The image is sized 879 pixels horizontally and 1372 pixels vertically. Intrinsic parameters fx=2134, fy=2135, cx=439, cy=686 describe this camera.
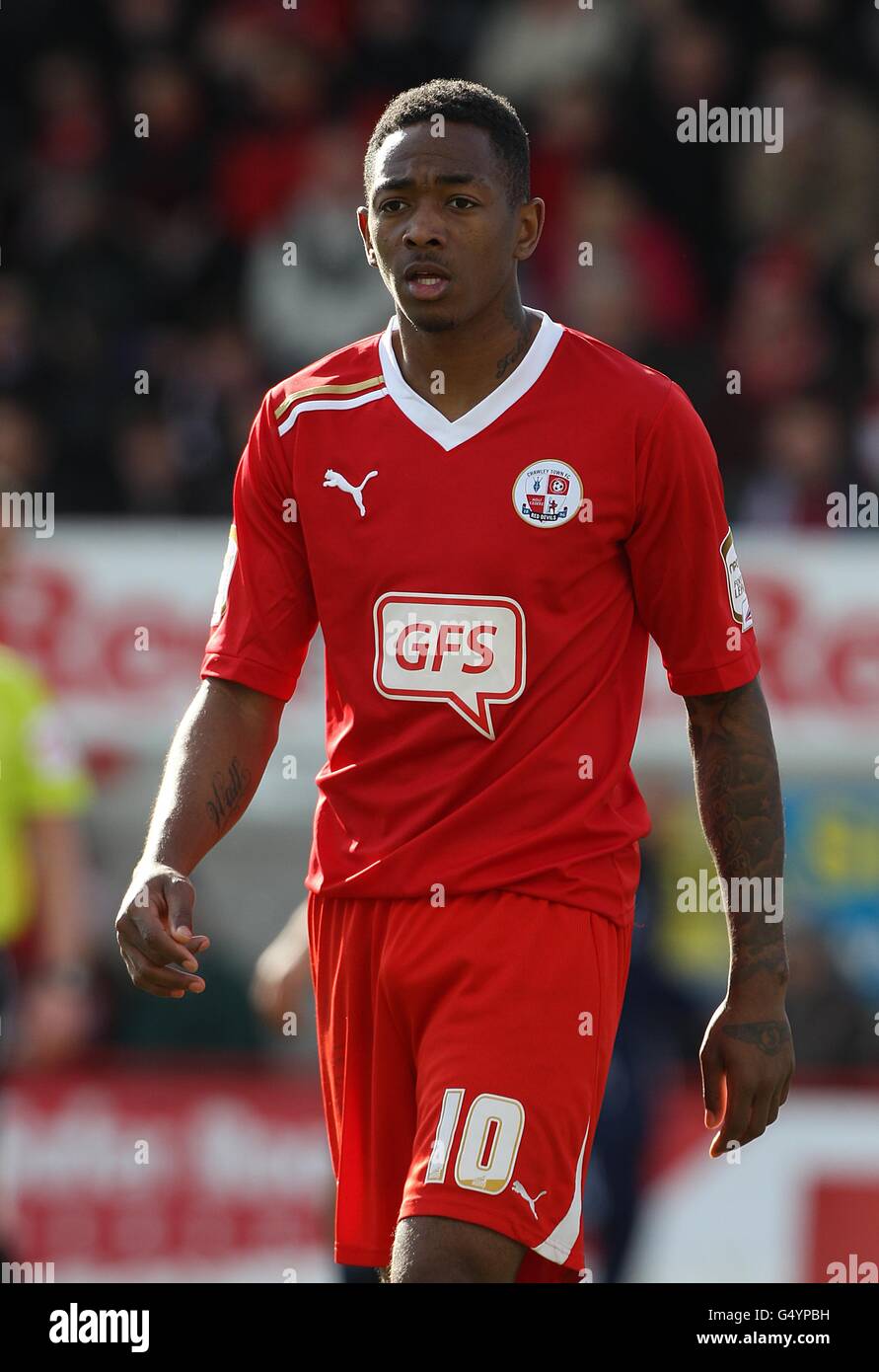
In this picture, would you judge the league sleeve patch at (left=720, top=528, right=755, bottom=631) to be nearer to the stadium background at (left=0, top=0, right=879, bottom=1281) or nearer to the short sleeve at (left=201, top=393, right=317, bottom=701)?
the short sleeve at (left=201, top=393, right=317, bottom=701)

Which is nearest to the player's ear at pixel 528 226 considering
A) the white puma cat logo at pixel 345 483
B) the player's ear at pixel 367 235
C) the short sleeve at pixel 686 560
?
the player's ear at pixel 367 235

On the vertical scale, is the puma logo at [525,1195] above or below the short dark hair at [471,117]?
below

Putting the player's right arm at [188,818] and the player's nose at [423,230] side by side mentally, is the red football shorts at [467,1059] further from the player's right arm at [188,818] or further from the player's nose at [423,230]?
the player's nose at [423,230]

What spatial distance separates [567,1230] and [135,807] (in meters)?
4.61

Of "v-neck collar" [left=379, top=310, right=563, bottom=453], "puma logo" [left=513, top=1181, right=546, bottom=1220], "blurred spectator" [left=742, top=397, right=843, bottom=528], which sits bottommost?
"puma logo" [left=513, top=1181, right=546, bottom=1220]

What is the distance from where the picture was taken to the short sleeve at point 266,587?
3.87 metres

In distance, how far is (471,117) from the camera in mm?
3717

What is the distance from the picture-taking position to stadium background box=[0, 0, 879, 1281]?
25.3 ft

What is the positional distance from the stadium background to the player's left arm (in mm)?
3785

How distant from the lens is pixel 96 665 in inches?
308

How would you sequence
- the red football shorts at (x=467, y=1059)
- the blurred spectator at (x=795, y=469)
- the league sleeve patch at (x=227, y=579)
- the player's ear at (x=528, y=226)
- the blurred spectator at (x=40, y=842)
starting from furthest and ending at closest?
the blurred spectator at (x=795, y=469) < the blurred spectator at (x=40, y=842) < the league sleeve patch at (x=227, y=579) < the player's ear at (x=528, y=226) < the red football shorts at (x=467, y=1059)

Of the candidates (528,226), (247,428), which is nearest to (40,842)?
(247,428)

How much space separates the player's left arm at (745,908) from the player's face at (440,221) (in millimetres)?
833

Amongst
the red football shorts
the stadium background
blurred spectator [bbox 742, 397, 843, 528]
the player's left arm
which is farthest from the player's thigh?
blurred spectator [bbox 742, 397, 843, 528]
